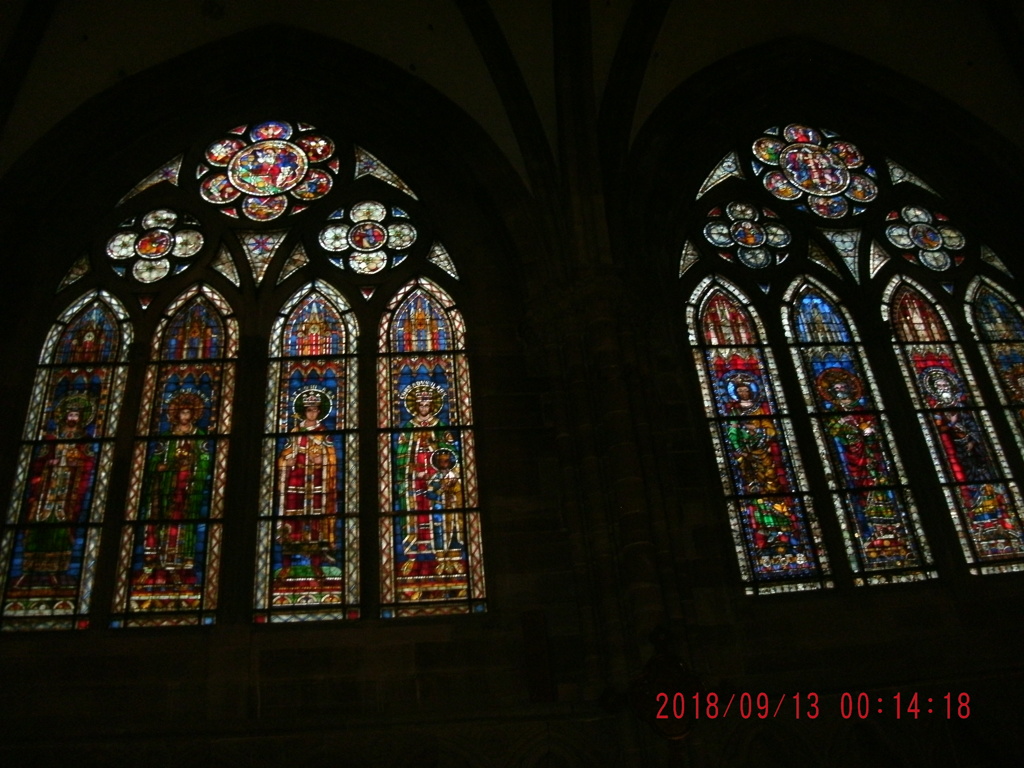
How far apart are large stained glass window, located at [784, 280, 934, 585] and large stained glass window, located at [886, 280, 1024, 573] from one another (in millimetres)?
402

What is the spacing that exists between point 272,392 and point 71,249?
258 cm

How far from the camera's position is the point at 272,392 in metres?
9.84

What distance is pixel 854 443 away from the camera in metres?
9.95

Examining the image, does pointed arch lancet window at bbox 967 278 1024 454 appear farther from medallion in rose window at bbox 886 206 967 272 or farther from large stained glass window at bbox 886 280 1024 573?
medallion in rose window at bbox 886 206 967 272

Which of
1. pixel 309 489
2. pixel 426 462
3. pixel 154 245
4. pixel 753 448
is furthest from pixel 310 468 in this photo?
pixel 753 448

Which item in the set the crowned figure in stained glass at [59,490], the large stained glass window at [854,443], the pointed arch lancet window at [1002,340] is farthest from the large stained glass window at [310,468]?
the pointed arch lancet window at [1002,340]

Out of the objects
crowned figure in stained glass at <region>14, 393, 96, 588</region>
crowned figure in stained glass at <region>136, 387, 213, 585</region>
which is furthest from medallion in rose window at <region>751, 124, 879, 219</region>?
crowned figure in stained glass at <region>14, 393, 96, 588</region>

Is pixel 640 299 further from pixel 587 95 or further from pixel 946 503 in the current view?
pixel 946 503

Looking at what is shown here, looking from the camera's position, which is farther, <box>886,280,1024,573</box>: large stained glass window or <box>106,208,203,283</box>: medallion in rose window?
<box>106,208,203,283</box>: medallion in rose window

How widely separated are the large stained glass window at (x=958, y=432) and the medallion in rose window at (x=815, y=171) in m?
1.11

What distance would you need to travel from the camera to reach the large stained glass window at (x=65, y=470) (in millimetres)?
8703

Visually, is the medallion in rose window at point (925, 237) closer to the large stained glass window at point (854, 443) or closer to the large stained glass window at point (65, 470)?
the large stained glass window at point (854, 443)

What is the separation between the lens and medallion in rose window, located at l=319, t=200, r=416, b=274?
10727 mm

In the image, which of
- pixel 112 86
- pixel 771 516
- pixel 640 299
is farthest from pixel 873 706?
pixel 112 86
